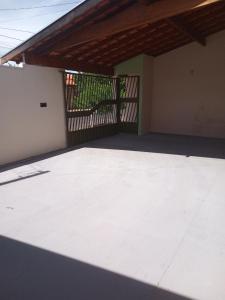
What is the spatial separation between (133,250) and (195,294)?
26.0 inches

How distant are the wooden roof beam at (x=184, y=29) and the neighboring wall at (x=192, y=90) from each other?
0.44m

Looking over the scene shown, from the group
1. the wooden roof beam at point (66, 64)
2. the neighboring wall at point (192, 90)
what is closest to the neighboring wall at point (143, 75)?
the neighboring wall at point (192, 90)

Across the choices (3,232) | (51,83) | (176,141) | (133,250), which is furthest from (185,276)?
(176,141)

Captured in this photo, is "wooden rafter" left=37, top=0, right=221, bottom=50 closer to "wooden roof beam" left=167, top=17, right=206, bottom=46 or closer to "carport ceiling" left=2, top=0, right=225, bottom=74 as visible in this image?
"carport ceiling" left=2, top=0, right=225, bottom=74

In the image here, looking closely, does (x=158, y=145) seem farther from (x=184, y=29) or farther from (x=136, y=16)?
(x=136, y=16)

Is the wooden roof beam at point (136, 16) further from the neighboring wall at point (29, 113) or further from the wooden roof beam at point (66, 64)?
the neighboring wall at point (29, 113)

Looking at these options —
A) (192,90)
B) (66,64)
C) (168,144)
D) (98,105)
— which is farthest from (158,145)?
(66,64)

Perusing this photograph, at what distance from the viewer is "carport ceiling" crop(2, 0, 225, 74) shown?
4.39 metres

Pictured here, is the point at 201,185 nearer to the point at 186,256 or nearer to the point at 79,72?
the point at 186,256

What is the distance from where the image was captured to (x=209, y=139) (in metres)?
7.90

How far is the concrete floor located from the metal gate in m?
2.30

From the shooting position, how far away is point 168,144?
7.19m

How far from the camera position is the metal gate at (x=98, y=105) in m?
6.95

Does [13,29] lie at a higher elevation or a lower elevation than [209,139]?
higher
